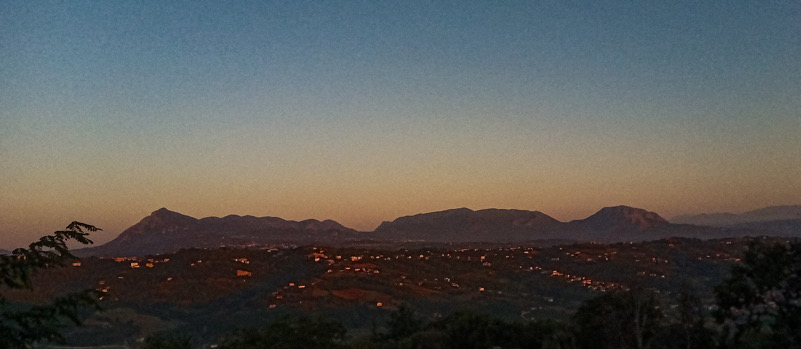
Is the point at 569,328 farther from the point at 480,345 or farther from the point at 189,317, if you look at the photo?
the point at 189,317

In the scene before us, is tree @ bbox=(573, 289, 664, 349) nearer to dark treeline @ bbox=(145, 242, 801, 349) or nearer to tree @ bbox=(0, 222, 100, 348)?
dark treeline @ bbox=(145, 242, 801, 349)

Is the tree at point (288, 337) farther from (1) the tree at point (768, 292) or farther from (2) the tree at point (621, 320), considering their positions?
(1) the tree at point (768, 292)

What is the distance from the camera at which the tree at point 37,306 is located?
9.20 metres

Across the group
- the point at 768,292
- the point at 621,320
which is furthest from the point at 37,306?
the point at 768,292

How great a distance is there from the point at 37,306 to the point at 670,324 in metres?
33.3

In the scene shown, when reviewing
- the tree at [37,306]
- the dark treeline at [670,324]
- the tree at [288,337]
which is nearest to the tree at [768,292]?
the dark treeline at [670,324]

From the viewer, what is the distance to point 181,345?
45000mm

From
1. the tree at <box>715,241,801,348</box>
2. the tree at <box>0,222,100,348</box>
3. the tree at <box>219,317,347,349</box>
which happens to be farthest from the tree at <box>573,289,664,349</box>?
the tree at <box>0,222,100,348</box>

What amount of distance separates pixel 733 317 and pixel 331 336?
27305 mm

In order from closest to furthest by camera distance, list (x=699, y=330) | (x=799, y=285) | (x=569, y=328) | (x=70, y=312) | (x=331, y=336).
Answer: (x=70, y=312)
(x=799, y=285)
(x=699, y=330)
(x=569, y=328)
(x=331, y=336)

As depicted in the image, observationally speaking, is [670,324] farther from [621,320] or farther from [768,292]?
[621,320]

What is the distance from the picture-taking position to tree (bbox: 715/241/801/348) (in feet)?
85.8

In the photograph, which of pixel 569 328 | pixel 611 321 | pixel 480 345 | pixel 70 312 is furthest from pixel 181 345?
pixel 70 312

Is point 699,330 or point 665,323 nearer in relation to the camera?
point 699,330
